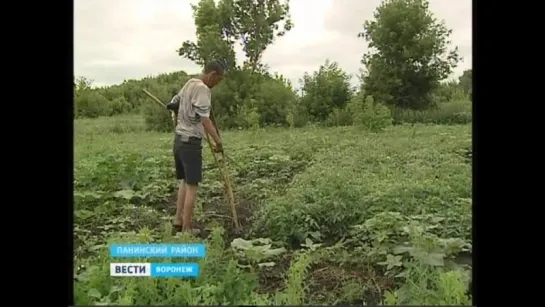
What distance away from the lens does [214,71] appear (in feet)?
11.3

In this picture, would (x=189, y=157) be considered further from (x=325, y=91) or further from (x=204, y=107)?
(x=325, y=91)

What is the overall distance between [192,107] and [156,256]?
2.57 feet

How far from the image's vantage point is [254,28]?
3436mm

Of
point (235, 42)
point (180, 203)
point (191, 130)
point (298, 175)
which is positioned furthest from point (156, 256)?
point (235, 42)

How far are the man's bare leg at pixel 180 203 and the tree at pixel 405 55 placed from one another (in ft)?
3.49

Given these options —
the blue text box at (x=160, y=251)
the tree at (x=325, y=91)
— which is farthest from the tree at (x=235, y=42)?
the blue text box at (x=160, y=251)

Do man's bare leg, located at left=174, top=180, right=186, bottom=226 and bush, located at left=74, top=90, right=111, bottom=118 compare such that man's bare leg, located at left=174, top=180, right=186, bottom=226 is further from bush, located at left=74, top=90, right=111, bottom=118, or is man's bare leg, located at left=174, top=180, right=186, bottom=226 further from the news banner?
bush, located at left=74, top=90, right=111, bottom=118
